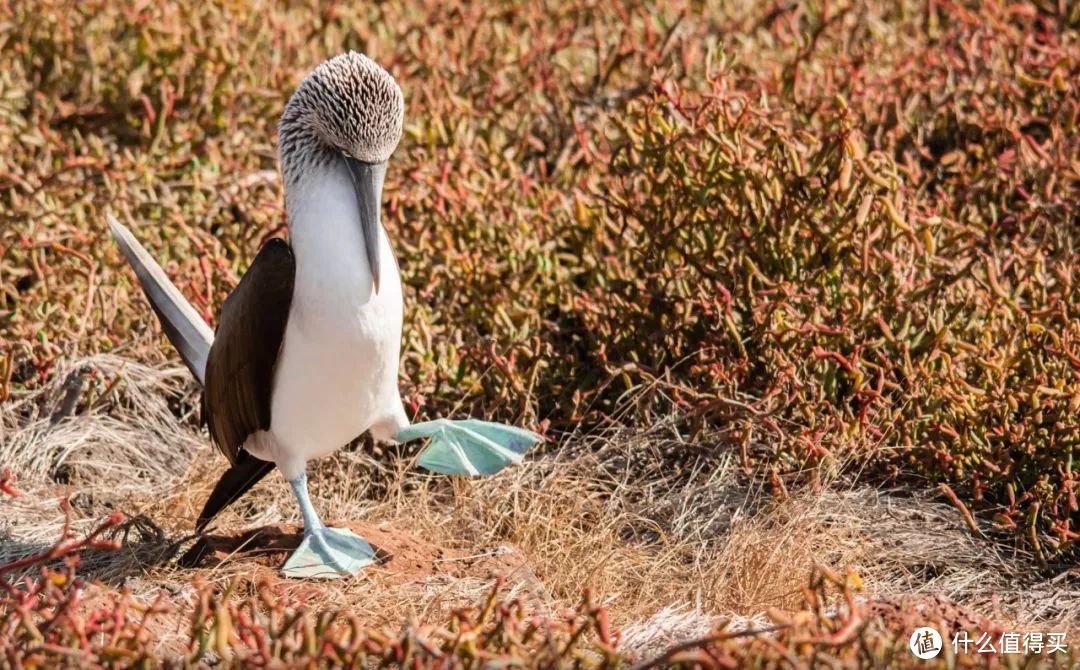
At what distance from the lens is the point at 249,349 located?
3777mm

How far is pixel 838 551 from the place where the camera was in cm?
401

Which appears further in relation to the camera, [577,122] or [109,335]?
[577,122]

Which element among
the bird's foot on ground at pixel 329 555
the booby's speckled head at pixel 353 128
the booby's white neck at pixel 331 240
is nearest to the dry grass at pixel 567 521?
the bird's foot on ground at pixel 329 555

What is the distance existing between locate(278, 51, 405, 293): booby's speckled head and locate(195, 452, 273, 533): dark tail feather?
89 centimetres

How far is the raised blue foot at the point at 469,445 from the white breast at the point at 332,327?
260 mm

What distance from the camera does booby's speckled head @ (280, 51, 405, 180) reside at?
3537mm

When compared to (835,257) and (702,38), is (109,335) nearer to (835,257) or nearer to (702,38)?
(835,257)

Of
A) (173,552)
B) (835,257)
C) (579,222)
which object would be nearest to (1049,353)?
(835,257)

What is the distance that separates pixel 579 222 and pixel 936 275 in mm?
1281

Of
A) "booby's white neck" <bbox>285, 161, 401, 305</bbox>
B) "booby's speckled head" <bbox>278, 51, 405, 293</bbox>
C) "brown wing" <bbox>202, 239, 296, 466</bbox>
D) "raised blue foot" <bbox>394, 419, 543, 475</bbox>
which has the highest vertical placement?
"booby's speckled head" <bbox>278, 51, 405, 293</bbox>

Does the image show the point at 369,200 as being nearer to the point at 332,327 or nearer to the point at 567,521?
the point at 332,327

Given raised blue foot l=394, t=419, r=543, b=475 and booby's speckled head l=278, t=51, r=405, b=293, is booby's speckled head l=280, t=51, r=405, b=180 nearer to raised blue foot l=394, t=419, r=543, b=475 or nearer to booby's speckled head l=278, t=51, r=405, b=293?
booby's speckled head l=278, t=51, r=405, b=293
